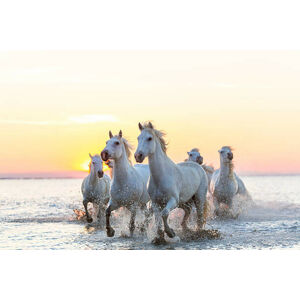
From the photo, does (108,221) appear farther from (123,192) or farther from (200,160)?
(200,160)

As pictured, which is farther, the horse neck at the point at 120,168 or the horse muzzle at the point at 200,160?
the horse muzzle at the point at 200,160

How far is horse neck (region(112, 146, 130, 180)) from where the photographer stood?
10320 millimetres

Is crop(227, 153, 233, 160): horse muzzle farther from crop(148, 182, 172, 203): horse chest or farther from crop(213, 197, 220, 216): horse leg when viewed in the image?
crop(148, 182, 172, 203): horse chest

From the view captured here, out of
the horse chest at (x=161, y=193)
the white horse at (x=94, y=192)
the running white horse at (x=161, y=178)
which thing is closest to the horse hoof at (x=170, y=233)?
the running white horse at (x=161, y=178)

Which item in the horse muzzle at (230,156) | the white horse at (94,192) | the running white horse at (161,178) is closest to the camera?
the running white horse at (161,178)

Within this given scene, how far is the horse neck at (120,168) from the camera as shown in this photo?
10.3 metres

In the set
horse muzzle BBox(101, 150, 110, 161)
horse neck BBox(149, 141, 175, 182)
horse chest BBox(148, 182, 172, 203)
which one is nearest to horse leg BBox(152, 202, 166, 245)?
horse chest BBox(148, 182, 172, 203)

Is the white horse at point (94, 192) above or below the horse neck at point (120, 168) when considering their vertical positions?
below

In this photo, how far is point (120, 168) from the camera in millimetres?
10336

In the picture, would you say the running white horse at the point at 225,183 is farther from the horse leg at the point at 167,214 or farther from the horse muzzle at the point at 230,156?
the horse leg at the point at 167,214

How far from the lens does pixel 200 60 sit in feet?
40.3
